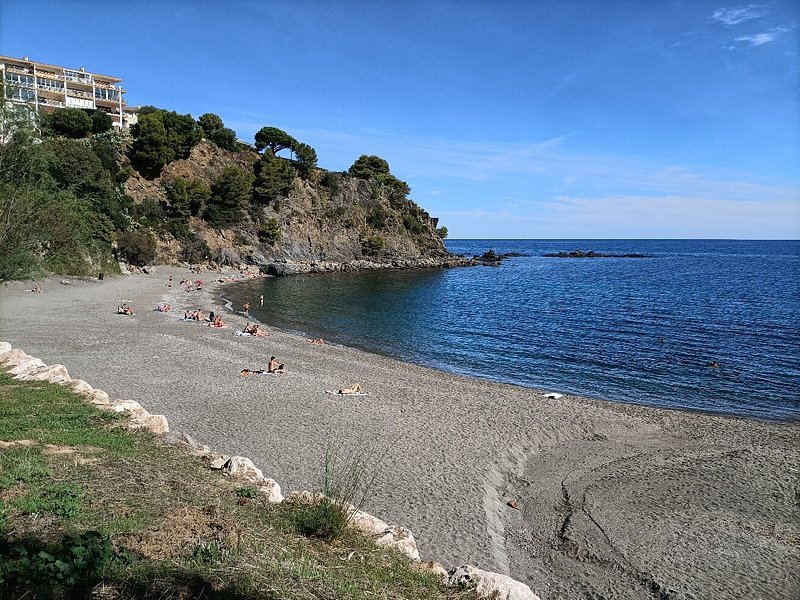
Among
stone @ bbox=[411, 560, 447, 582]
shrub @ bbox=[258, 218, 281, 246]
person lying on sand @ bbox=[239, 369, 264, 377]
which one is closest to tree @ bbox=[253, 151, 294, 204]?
shrub @ bbox=[258, 218, 281, 246]

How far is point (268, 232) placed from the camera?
7456 centimetres

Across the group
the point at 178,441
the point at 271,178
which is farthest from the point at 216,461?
the point at 271,178

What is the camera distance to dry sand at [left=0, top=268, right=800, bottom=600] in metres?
9.48

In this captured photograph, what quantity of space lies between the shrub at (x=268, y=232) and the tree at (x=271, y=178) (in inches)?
170

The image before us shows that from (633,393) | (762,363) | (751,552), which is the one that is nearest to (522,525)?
(751,552)

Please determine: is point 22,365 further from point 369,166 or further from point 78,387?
point 369,166

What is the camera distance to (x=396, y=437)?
47.6 ft

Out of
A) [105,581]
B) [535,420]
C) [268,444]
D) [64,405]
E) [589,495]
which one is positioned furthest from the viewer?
[535,420]

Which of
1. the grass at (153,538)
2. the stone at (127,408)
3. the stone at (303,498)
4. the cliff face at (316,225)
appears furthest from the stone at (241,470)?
the cliff face at (316,225)

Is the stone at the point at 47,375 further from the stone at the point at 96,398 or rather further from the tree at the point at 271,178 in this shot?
the tree at the point at 271,178

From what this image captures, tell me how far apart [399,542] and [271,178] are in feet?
248

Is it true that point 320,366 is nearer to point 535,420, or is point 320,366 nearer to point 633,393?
point 535,420

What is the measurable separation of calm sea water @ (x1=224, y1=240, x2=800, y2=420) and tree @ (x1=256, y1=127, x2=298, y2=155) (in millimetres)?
32151

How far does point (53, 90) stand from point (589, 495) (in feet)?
286
